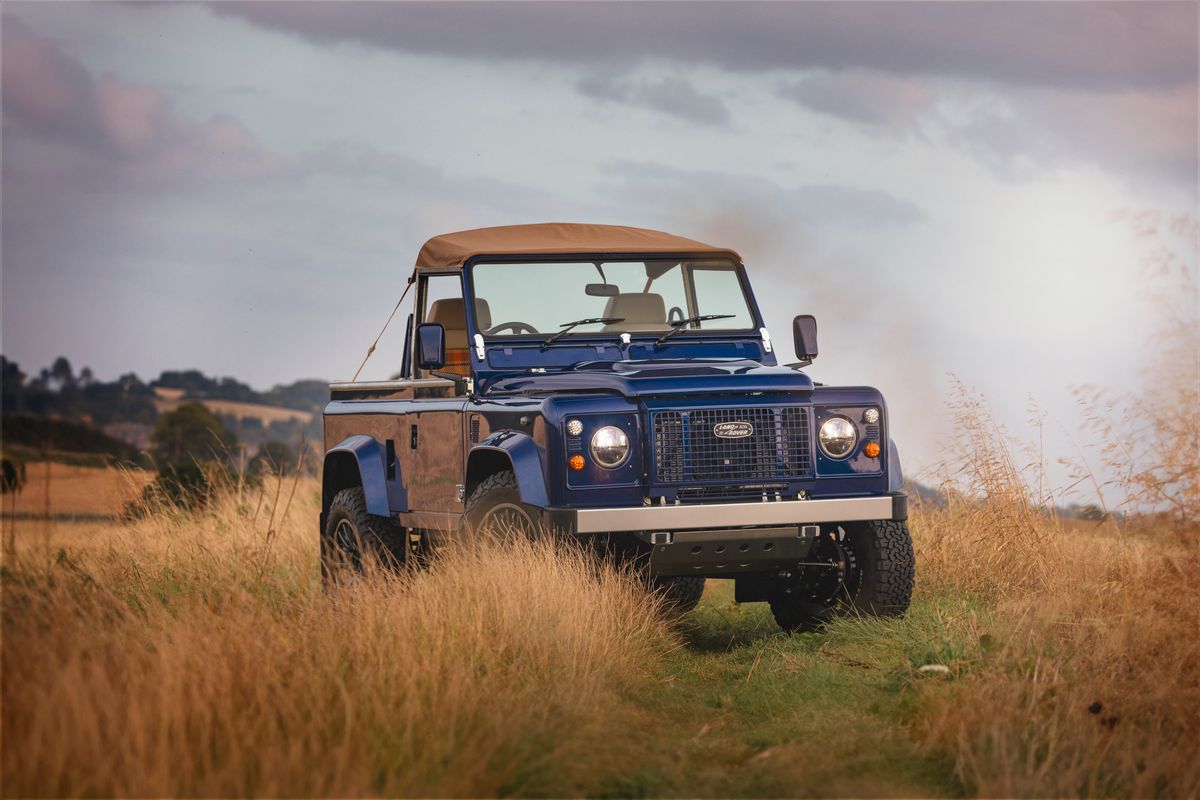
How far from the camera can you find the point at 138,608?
772 centimetres

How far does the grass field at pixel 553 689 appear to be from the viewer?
4.78 meters

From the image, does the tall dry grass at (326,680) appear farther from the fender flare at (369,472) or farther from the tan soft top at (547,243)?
the tan soft top at (547,243)

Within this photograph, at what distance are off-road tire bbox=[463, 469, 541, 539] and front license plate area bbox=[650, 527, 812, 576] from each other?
0.72 meters

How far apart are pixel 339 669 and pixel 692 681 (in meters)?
2.56

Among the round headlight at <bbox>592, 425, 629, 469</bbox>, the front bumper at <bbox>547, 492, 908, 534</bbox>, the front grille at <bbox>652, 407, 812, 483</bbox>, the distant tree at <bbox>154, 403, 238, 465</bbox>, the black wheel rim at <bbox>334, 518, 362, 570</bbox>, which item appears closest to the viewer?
the front bumper at <bbox>547, 492, 908, 534</bbox>

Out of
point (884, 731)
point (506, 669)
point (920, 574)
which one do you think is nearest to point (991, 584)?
point (920, 574)

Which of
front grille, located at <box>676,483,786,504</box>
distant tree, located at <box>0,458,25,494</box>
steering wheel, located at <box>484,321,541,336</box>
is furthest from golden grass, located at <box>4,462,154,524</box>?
front grille, located at <box>676,483,786,504</box>

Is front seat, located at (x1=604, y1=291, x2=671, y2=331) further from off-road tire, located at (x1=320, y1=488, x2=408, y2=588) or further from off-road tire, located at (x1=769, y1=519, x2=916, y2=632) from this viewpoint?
off-road tire, located at (x1=320, y1=488, x2=408, y2=588)

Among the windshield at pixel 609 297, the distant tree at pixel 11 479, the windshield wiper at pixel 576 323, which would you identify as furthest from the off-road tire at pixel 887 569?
the distant tree at pixel 11 479

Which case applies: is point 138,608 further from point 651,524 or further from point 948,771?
point 948,771

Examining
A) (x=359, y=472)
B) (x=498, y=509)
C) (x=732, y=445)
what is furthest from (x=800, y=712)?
(x=359, y=472)

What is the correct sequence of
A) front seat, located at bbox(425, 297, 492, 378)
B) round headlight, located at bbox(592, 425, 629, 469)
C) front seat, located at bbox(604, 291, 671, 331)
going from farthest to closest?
front seat, located at bbox(604, 291, 671, 331), front seat, located at bbox(425, 297, 492, 378), round headlight, located at bbox(592, 425, 629, 469)

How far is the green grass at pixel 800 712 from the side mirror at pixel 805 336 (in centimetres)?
171

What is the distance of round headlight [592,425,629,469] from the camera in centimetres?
753
